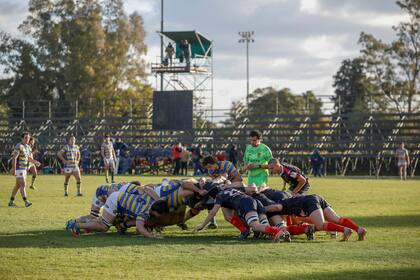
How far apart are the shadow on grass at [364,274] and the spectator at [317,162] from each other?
37.4 meters

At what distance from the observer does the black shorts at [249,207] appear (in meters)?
14.0

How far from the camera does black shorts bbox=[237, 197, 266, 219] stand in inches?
552

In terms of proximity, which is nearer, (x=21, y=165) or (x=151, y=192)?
(x=151, y=192)

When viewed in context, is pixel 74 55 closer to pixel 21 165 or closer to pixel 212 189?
pixel 21 165

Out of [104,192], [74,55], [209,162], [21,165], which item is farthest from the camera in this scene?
[74,55]

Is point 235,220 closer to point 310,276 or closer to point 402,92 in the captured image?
point 310,276

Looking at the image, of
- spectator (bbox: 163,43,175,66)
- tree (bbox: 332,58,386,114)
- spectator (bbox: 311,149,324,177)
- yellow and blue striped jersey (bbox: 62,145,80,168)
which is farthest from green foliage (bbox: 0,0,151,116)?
yellow and blue striped jersey (bbox: 62,145,80,168)

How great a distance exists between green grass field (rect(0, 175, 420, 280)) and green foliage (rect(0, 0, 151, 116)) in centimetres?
5734

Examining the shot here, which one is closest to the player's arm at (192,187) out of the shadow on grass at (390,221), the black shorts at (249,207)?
the black shorts at (249,207)

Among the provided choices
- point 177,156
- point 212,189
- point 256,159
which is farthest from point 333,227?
point 177,156

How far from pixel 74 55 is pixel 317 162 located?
112ft

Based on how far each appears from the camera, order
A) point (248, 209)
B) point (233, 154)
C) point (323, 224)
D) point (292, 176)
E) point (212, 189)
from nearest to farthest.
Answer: point (323, 224) → point (248, 209) → point (212, 189) → point (292, 176) → point (233, 154)

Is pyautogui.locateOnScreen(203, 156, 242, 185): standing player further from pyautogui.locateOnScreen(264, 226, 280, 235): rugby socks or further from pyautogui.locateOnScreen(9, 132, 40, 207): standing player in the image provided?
pyautogui.locateOnScreen(9, 132, 40, 207): standing player

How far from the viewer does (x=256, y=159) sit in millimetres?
17922
